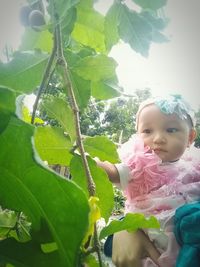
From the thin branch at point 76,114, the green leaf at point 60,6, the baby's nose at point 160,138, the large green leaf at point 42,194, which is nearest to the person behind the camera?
the large green leaf at point 42,194

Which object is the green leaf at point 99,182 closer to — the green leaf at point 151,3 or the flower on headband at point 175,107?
the green leaf at point 151,3

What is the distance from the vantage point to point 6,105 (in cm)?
25

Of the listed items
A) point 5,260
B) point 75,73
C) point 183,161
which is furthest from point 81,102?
point 183,161

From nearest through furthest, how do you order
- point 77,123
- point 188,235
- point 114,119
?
point 77,123
point 188,235
point 114,119

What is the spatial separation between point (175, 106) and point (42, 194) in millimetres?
812

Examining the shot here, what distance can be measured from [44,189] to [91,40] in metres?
0.49

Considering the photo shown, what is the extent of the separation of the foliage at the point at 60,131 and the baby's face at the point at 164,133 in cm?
35

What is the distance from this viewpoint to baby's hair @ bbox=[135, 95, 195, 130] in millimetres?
982

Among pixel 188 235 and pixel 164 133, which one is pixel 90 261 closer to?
pixel 188 235

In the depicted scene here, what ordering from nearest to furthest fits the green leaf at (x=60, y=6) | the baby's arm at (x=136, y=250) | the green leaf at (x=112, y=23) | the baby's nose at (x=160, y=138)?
the green leaf at (x=60, y=6), the green leaf at (x=112, y=23), the baby's arm at (x=136, y=250), the baby's nose at (x=160, y=138)

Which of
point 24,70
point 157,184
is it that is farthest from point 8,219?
point 157,184

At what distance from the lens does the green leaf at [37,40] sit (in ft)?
2.14

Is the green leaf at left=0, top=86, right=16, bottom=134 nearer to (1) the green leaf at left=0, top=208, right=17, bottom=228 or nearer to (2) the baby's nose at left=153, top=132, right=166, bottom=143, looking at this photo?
(1) the green leaf at left=0, top=208, right=17, bottom=228

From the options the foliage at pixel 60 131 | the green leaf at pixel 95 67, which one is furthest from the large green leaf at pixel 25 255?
the green leaf at pixel 95 67
